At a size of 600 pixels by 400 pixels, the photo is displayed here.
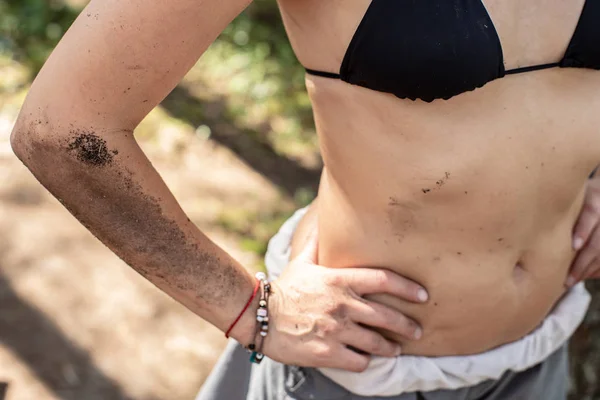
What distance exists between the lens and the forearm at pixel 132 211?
3.70ft

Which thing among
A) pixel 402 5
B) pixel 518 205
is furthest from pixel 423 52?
pixel 518 205

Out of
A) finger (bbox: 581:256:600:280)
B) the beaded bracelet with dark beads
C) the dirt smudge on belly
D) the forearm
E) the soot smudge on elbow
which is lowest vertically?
finger (bbox: 581:256:600:280)

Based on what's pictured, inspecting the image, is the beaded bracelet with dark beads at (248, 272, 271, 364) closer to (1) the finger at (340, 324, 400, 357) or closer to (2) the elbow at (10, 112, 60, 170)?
(1) the finger at (340, 324, 400, 357)

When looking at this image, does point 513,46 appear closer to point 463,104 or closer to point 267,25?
point 463,104

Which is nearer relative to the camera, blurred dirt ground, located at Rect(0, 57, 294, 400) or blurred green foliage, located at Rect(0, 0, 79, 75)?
blurred dirt ground, located at Rect(0, 57, 294, 400)

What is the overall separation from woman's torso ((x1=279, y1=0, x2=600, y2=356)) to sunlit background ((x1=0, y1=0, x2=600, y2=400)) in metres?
0.97

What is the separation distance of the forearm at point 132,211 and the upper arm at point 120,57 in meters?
0.03

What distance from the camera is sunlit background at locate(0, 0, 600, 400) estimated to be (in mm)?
2857

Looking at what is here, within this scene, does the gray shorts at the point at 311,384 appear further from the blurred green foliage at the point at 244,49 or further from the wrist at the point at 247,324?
the blurred green foliage at the point at 244,49

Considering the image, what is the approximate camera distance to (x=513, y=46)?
3.91 ft

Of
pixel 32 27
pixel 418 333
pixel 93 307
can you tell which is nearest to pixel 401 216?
pixel 418 333

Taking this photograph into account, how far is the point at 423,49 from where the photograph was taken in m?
1.12

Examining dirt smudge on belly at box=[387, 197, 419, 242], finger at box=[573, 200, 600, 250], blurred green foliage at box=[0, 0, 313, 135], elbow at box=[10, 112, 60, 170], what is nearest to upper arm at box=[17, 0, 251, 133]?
elbow at box=[10, 112, 60, 170]

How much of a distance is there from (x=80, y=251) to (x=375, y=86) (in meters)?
2.55
